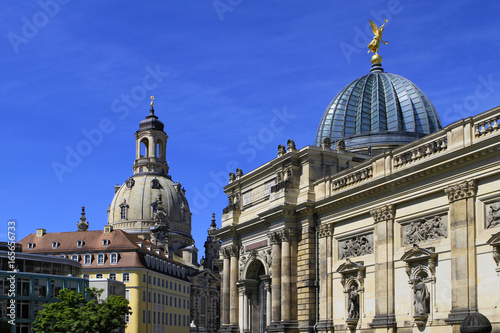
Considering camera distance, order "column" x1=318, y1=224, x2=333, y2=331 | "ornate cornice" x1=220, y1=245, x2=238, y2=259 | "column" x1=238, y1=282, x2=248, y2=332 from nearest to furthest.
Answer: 1. "column" x1=318, y1=224, x2=333, y2=331
2. "column" x1=238, y1=282, x2=248, y2=332
3. "ornate cornice" x1=220, y1=245, x2=238, y2=259

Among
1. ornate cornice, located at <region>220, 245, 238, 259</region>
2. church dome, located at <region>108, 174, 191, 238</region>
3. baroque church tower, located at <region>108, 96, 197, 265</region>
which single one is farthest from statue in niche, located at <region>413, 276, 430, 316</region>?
church dome, located at <region>108, 174, 191, 238</region>

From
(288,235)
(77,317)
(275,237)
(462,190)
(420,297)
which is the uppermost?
(462,190)

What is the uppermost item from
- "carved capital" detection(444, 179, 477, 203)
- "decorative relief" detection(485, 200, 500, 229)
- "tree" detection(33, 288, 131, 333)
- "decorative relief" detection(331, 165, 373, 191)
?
"decorative relief" detection(331, 165, 373, 191)

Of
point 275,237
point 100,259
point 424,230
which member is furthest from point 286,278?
point 100,259

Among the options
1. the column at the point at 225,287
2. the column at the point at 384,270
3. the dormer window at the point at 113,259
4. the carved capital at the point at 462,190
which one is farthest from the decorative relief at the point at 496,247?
the dormer window at the point at 113,259

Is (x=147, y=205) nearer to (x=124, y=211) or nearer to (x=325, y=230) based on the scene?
(x=124, y=211)

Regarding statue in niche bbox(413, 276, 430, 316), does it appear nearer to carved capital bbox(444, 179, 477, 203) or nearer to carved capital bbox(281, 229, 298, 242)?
carved capital bbox(444, 179, 477, 203)

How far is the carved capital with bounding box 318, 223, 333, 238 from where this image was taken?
45.6m

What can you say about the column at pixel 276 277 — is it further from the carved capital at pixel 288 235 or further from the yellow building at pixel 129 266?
the yellow building at pixel 129 266

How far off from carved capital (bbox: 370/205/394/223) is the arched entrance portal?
14625 mm

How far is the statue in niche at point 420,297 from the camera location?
3622cm

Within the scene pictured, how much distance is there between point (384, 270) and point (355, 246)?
402 cm

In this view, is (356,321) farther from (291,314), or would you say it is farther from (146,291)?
(146,291)

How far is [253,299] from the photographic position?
5416 cm
